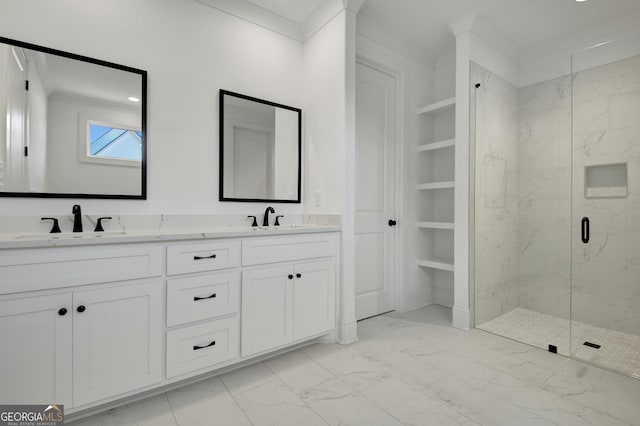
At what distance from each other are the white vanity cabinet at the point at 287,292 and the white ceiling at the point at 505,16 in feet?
6.75

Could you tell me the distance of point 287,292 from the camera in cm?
213

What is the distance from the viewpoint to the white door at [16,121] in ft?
5.35

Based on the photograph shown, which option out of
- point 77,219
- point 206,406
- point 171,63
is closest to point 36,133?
point 77,219

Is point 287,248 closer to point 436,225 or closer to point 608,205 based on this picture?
point 436,225

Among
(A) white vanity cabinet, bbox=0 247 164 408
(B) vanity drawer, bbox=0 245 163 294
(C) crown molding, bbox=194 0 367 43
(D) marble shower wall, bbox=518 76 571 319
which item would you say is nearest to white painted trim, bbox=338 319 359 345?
(A) white vanity cabinet, bbox=0 247 164 408

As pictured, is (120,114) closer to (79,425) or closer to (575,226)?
(79,425)

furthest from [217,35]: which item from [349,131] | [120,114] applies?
[349,131]

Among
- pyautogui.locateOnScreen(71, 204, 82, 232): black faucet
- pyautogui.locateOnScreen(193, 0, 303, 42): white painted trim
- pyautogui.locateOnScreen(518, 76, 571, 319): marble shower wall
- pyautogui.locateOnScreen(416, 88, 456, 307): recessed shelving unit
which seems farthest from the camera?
pyautogui.locateOnScreen(416, 88, 456, 307): recessed shelving unit

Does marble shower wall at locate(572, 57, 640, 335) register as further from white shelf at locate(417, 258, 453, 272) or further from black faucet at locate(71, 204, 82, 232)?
black faucet at locate(71, 204, 82, 232)

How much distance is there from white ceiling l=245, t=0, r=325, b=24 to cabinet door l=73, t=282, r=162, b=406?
2273 mm

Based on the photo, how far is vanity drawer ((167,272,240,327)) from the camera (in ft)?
5.54

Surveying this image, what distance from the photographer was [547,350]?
2338mm

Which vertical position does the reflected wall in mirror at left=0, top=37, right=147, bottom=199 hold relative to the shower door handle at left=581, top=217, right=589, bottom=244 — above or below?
above

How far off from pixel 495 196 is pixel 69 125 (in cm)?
343
